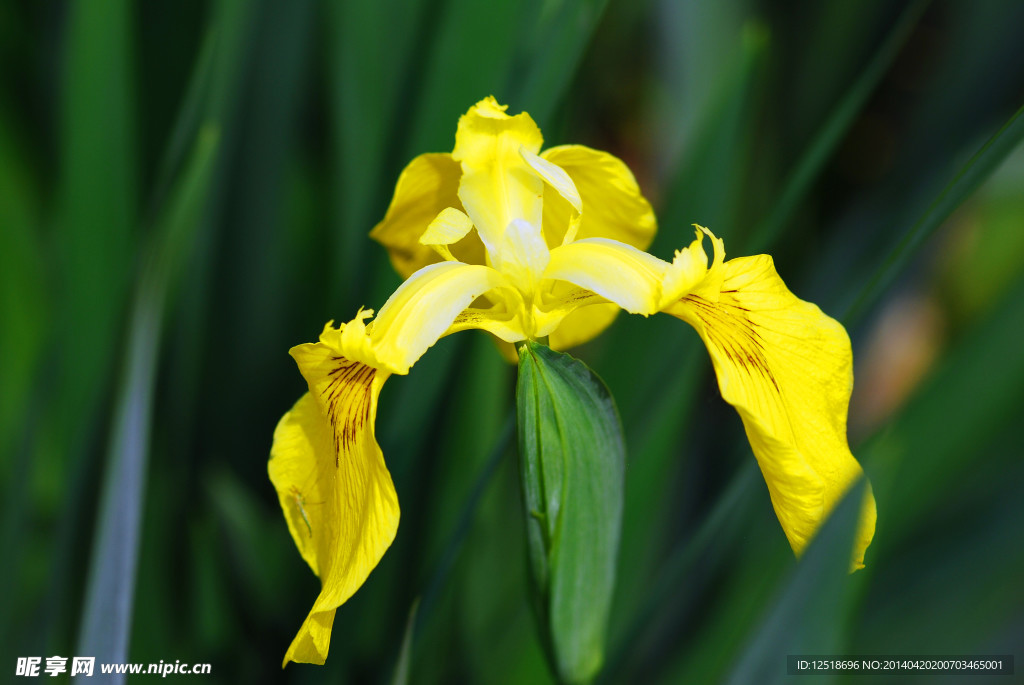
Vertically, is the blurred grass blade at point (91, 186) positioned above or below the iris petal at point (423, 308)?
below

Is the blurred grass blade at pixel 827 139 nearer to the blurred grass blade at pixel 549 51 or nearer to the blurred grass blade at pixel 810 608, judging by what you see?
the blurred grass blade at pixel 549 51

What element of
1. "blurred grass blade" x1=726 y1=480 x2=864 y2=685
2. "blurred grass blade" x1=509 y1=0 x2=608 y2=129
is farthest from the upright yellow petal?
"blurred grass blade" x1=726 y1=480 x2=864 y2=685

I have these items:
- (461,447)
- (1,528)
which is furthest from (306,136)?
(1,528)

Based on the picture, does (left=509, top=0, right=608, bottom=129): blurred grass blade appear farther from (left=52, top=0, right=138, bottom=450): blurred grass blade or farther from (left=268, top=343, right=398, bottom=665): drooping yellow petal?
(left=52, top=0, right=138, bottom=450): blurred grass blade

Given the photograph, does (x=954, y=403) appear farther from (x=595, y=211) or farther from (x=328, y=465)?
(x=328, y=465)

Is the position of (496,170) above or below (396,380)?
above

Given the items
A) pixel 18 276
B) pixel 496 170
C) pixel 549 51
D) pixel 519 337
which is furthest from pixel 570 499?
pixel 18 276

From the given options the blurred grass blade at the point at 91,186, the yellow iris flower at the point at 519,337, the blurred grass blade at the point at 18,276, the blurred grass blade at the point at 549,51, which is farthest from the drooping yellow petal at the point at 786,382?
the blurred grass blade at the point at 18,276
